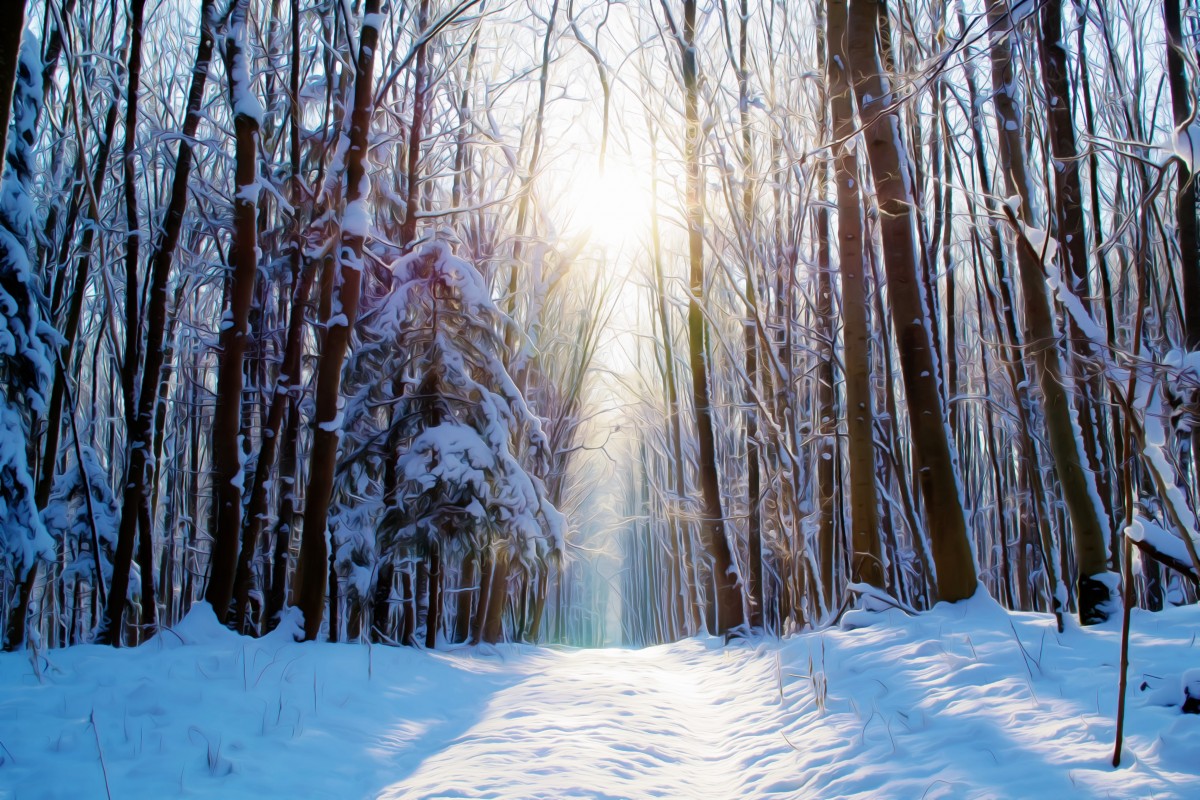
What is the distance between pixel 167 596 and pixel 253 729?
553 inches

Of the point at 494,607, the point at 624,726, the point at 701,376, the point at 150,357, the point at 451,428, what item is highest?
the point at 701,376

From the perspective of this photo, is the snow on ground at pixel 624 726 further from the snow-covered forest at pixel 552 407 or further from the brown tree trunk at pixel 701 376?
the brown tree trunk at pixel 701 376

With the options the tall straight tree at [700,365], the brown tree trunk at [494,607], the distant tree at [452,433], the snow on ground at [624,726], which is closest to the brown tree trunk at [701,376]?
the tall straight tree at [700,365]

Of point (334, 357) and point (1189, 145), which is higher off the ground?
point (334, 357)

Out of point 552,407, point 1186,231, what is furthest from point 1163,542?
point 552,407

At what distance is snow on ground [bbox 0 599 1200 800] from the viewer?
2.80 metres

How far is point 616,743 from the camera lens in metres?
4.33

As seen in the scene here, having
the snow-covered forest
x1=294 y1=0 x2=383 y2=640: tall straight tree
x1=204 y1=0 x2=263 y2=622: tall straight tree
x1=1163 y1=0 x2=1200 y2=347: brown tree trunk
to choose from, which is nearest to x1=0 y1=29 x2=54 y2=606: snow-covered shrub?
the snow-covered forest

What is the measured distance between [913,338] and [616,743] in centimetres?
416

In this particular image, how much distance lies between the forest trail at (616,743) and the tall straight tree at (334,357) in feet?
7.10

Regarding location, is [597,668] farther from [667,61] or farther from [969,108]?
[667,61]

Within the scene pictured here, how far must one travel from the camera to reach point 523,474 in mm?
7941

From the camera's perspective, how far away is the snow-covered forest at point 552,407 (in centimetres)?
324

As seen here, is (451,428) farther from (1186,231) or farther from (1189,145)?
(1186,231)
